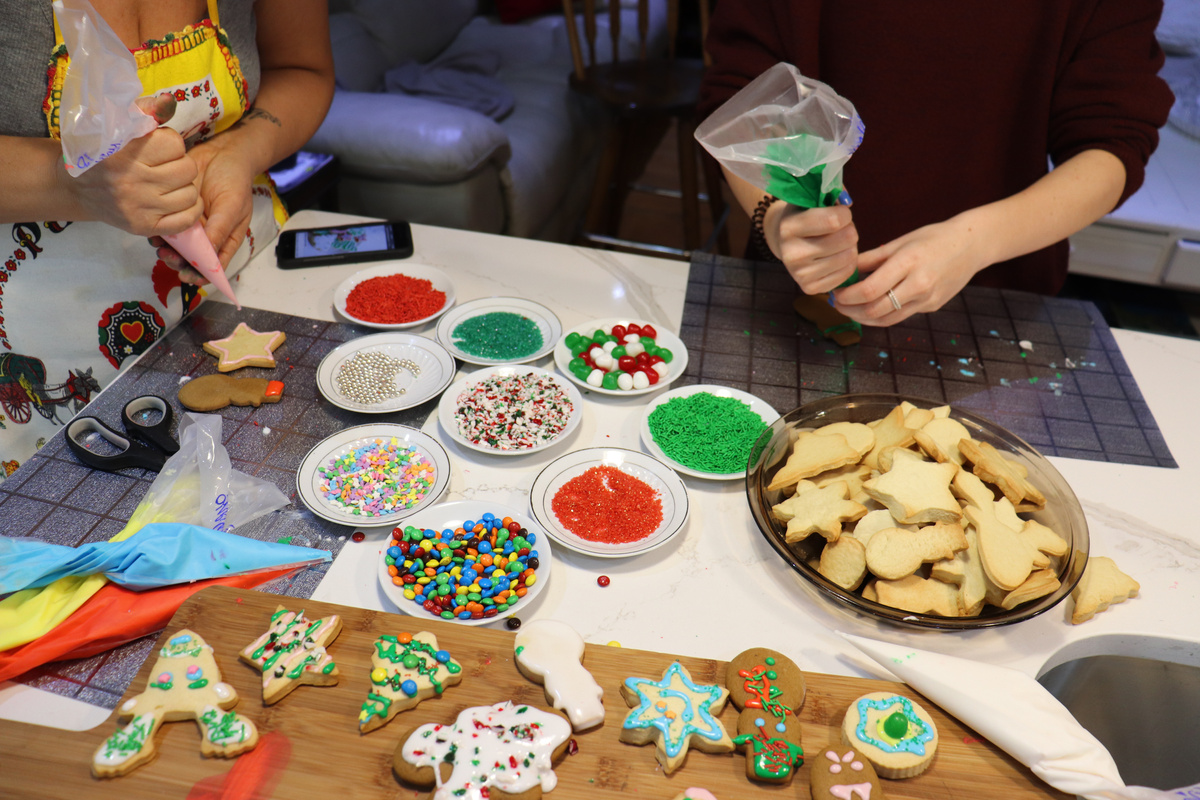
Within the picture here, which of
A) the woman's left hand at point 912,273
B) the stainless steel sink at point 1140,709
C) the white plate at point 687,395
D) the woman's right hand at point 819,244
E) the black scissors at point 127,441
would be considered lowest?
the stainless steel sink at point 1140,709

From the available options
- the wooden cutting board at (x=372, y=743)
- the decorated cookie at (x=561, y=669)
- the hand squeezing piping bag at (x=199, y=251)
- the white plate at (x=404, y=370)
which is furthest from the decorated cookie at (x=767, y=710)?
the hand squeezing piping bag at (x=199, y=251)

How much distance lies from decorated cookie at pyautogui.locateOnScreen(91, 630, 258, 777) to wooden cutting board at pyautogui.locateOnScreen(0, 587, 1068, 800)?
13 millimetres

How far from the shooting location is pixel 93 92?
2.95 feet

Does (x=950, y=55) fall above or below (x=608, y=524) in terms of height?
above

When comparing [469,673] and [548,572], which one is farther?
[548,572]

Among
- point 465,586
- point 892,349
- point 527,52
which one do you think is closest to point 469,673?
point 465,586

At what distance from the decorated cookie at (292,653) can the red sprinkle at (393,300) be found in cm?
65

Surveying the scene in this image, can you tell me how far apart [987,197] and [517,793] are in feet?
4.60

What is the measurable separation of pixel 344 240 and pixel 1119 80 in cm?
142

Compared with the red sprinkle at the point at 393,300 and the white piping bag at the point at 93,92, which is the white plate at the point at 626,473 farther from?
the white piping bag at the point at 93,92

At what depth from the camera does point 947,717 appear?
80cm

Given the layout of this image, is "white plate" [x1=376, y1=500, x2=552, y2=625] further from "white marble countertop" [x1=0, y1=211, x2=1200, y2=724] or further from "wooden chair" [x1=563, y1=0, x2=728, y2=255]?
"wooden chair" [x1=563, y1=0, x2=728, y2=255]

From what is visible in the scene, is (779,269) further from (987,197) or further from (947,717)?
(947,717)

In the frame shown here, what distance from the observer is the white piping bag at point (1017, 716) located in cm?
73
